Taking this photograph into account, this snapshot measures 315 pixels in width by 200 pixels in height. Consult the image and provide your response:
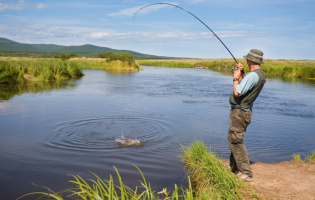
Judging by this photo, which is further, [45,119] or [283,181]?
[45,119]

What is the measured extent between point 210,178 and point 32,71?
60.7 feet

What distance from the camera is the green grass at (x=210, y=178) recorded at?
12.7 ft

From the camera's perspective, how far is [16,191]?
443cm

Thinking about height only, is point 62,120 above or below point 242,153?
below

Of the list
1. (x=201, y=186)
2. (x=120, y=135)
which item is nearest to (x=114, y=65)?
(x=120, y=135)

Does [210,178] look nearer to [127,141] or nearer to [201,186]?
[201,186]

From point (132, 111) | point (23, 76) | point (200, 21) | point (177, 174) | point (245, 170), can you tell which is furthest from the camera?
point (23, 76)

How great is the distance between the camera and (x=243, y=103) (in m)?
4.23

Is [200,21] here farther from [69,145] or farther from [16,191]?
[16,191]

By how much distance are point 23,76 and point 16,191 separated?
633 inches

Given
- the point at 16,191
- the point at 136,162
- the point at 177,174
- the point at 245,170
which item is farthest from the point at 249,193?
the point at 16,191

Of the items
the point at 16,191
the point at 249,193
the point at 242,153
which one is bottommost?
the point at 16,191

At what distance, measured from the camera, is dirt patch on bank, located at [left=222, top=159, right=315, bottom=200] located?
3.92 meters

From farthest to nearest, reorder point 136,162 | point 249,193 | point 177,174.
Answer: point 136,162
point 177,174
point 249,193
